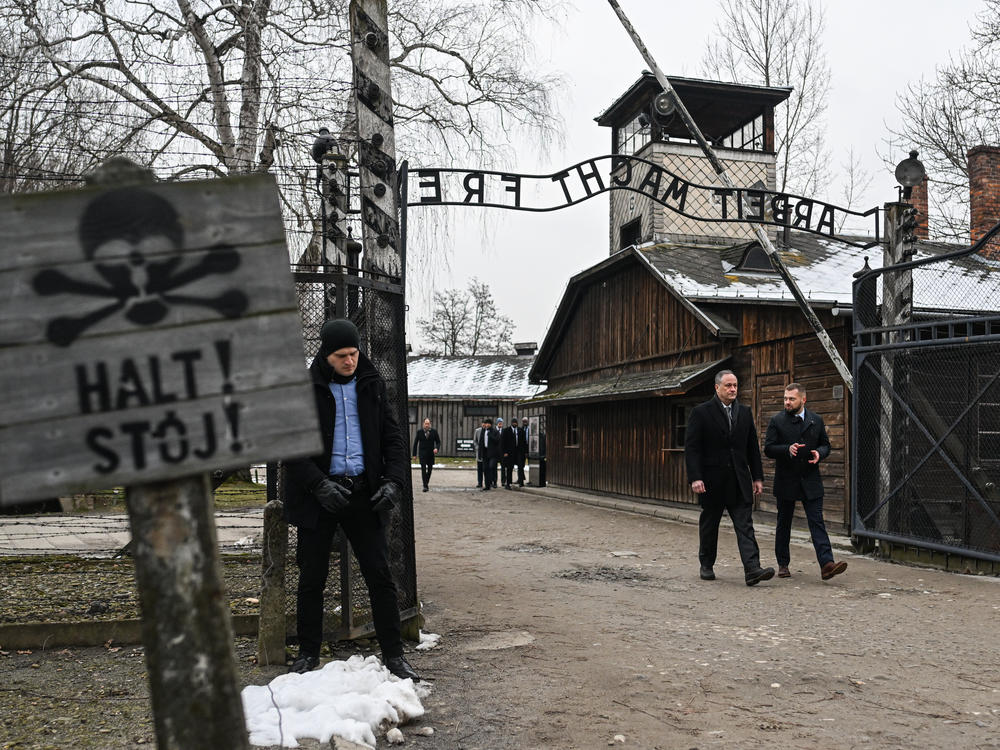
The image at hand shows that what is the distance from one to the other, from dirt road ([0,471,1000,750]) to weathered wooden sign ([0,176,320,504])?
2525 mm

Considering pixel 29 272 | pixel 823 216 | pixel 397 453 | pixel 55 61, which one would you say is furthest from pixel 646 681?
pixel 55 61

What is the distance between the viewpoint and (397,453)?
5.48m

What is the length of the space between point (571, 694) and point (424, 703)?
837mm

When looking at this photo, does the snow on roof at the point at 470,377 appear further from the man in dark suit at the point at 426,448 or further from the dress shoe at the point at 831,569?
the dress shoe at the point at 831,569

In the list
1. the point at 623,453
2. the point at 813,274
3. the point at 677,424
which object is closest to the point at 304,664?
the point at 813,274

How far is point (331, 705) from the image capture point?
453cm

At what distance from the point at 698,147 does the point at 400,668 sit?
64.3 ft

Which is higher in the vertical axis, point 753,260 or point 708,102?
point 708,102

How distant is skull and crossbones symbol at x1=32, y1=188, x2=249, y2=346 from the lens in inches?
86.4

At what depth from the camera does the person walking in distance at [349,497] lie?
17.2 ft

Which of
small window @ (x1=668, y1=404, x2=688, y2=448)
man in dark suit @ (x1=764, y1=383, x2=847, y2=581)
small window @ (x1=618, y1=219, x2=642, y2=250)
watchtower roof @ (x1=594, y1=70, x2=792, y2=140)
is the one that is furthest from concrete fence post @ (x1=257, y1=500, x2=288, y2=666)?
small window @ (x1=618, y1=219, x2=642, y2=250)

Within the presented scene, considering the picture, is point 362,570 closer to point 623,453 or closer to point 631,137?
point 623,453

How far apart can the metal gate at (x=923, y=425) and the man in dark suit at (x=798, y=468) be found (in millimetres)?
1648

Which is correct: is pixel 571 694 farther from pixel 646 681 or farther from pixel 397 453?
pixel 397 453
